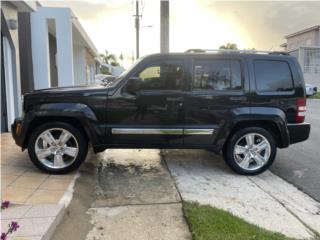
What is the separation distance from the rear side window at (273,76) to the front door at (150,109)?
132 cm

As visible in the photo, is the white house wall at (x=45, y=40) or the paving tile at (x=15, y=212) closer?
the paving tile at (x=15, y=212)

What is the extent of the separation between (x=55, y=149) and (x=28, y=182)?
2.44ft

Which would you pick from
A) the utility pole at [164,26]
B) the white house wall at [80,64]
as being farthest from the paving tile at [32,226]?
the white house wall at [80,64]

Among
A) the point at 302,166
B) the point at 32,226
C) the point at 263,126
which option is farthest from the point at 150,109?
the point at 302,166

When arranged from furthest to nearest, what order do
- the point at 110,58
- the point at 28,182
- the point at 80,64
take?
the point at 110,58
the point at 80,64
the point at 28,182

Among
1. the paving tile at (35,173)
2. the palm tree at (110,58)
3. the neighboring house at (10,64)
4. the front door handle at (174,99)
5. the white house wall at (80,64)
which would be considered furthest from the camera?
the palm tree at (110,58)

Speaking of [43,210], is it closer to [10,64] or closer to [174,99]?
[174,99]

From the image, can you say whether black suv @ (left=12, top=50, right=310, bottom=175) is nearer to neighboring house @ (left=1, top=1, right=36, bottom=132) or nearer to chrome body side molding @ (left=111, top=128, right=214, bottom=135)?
chrome body side molding @ (left=111, top=128, right=214, bottom=135)

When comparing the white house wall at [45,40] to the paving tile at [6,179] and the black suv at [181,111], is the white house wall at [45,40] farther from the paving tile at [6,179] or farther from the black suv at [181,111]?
the paving tile at [6,179]

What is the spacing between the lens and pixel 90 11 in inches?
594

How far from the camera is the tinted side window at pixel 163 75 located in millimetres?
6066

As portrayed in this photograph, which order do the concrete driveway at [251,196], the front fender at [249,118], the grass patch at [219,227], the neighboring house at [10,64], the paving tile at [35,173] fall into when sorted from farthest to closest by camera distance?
the neighboring house at [10,64]
the front fender at [249,118]
the paving tile at [35,173]
the concrete driveway at [251,196]
the grass patch at [219,227]

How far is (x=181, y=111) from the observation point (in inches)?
239

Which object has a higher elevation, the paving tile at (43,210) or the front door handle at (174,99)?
the front door handle at (174,99)
